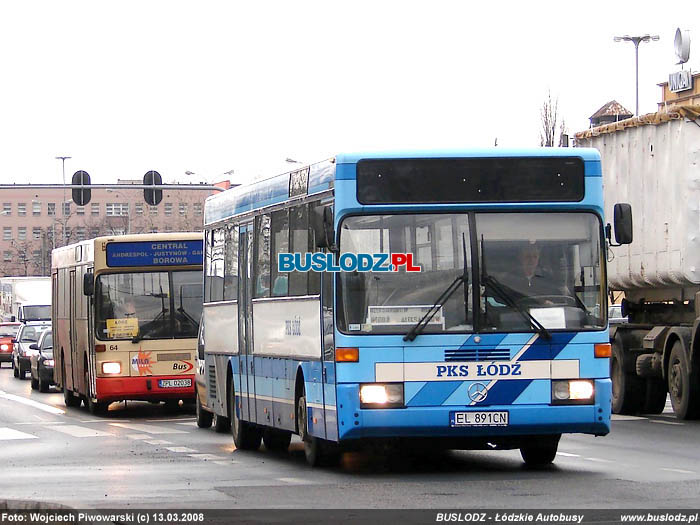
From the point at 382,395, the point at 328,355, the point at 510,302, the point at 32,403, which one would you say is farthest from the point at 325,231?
the point at 32,403

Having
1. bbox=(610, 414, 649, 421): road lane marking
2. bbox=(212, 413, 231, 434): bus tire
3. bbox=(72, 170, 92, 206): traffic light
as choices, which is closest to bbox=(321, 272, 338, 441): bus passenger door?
bbox=(212, 413, 231, 434): bus tire

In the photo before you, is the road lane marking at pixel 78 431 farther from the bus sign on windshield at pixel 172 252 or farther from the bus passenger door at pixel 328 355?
the bus passenger door at pixel 328 355

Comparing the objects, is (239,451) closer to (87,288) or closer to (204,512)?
(204,512)

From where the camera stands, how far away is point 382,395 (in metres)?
14.6

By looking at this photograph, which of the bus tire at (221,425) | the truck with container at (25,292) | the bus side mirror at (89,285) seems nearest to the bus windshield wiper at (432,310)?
the bus tire at (221,425)

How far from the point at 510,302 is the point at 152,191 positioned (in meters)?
32.4

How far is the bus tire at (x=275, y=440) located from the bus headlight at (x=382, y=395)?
478 centimetres

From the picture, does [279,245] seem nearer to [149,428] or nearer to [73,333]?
[149,428]

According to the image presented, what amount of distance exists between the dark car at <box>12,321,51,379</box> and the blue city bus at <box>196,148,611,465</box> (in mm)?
35486

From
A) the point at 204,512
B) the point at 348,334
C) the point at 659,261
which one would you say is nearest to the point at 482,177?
the point at 348,334

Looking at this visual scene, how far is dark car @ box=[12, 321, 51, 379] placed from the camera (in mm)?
49844

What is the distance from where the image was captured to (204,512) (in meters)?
11.8

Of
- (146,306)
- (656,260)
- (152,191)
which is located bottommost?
(146,306)

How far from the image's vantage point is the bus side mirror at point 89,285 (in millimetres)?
28141
